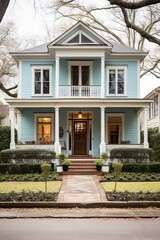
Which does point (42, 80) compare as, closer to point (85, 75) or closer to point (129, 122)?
point (85, 75)

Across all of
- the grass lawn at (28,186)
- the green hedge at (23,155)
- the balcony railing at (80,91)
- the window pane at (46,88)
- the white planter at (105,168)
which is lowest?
the grass lawn at (28,186)

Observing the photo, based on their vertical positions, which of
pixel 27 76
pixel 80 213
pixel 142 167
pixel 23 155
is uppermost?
pixel 27 76

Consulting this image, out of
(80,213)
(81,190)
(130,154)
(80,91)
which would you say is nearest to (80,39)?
(80,91)

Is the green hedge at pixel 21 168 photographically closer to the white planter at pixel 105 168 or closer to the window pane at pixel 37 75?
the white planter at pixel 105 168

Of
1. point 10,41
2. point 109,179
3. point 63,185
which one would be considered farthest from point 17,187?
point 10,41

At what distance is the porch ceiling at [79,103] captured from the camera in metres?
21.8

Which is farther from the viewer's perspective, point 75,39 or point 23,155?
point 75,39

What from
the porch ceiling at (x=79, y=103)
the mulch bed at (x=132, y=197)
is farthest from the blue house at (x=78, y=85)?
the mulch bed at (x=132, y=197)

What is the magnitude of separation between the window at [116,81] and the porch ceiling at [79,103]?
2.21 m

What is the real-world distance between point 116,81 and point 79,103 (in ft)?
12.0

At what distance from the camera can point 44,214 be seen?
10.1m

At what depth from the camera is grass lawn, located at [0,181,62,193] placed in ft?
46.0

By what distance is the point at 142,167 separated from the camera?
20031mm

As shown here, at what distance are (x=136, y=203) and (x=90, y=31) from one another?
14219 mm
